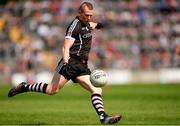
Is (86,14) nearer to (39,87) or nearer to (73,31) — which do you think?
(73,31)

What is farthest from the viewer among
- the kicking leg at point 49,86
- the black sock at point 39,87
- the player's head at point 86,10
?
the black sock at point 39,87

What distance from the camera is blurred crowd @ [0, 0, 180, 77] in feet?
112

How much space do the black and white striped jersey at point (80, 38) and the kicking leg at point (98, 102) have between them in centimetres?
55

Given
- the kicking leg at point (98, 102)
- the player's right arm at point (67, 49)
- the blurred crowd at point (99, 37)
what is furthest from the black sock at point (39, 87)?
the blurred crowd at point (99, 37)

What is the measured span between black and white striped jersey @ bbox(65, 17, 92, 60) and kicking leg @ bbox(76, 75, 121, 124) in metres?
0.55

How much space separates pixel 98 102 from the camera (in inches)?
513

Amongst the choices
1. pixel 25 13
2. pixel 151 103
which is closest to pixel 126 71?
pixel 25 13

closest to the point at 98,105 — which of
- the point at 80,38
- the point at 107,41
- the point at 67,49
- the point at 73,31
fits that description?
the point at 67,49

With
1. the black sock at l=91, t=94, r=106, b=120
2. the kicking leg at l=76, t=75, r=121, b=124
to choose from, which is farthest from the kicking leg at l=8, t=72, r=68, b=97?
the black sock at l=91, t=94, r=106, b=120

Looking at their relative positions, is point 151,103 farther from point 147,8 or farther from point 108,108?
point 147,8

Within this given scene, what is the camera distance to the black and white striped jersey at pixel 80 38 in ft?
43.9

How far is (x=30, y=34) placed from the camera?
3466 cm

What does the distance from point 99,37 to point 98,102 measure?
2194cm

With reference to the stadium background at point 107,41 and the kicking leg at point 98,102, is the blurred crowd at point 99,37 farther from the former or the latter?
the kicking leg at point 98,102
